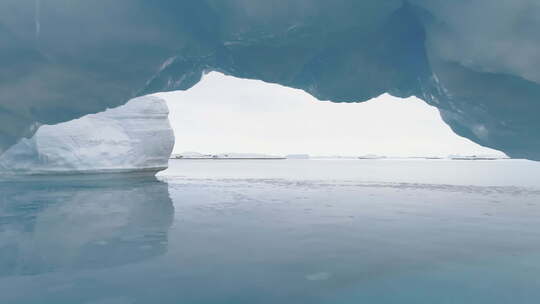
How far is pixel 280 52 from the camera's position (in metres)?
9.73

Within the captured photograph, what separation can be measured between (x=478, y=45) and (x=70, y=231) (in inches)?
341

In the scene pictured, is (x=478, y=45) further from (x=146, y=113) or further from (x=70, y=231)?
(x=146, y=113)

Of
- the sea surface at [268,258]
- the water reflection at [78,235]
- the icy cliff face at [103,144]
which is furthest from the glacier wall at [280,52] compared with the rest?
the icy cliff face at [103,144]

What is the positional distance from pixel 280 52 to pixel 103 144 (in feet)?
71.3

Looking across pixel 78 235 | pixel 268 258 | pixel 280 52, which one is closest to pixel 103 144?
pixel 280 52

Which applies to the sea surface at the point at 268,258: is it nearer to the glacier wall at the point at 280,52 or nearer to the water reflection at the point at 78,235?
the water reflection at the point at 78,235

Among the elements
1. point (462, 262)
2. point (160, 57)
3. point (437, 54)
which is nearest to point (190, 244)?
point (462, 262)

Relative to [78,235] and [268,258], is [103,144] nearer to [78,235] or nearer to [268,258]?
[78,235]

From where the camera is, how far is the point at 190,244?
5.47 meters

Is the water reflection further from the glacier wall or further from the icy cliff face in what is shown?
the icy cliff face

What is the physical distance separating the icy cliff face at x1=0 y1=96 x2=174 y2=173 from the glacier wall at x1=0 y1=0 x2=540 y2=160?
1566 centimetres

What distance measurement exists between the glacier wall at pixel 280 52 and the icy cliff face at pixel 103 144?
1566cm

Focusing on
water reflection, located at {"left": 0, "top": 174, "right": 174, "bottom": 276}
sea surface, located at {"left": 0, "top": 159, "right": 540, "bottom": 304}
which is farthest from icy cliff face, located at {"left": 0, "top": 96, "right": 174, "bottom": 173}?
sea surface, located at {"left": 0, "top": 159, "right": 540, "bottom": 304}

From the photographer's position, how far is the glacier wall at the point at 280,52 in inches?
311
